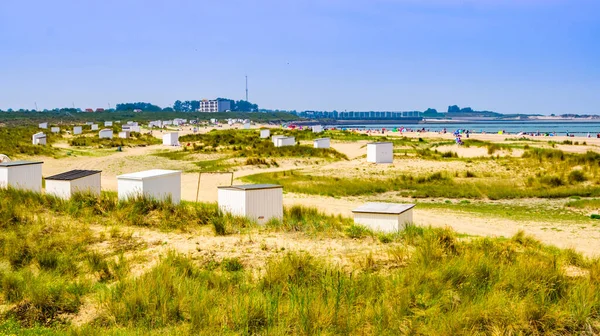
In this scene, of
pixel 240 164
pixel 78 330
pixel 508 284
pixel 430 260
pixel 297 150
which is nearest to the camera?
pixel 78 330

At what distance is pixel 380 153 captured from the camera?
33.8 meters

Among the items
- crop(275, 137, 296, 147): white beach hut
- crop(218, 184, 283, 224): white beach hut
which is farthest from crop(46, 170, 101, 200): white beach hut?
crop(275, 137, 296, 147): white beach hut

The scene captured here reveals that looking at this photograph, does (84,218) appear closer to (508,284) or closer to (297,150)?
(508,284)

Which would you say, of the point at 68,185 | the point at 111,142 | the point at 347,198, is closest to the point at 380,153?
the point at 347,198

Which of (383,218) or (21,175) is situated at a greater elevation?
(21,175)

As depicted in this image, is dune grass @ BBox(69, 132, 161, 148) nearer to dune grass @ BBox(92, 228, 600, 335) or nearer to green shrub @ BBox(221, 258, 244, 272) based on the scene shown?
green shrub @ BBox(221, 258, 244, 272)

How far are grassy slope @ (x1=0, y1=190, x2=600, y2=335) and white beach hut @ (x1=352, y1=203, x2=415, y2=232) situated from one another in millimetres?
1551

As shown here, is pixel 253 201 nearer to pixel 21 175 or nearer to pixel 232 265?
pixel 232 265

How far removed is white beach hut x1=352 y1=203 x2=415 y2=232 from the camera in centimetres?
1243

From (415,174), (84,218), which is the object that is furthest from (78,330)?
(415,174)

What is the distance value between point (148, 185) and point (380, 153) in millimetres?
21096

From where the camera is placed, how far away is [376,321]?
22.4ft

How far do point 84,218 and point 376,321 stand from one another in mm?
8562

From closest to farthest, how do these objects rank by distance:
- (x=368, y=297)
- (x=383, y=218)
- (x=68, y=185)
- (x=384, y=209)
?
(x=368, y=297)
(x=383, y=218)
(x=384, y=209)
(x=68, y=185)
